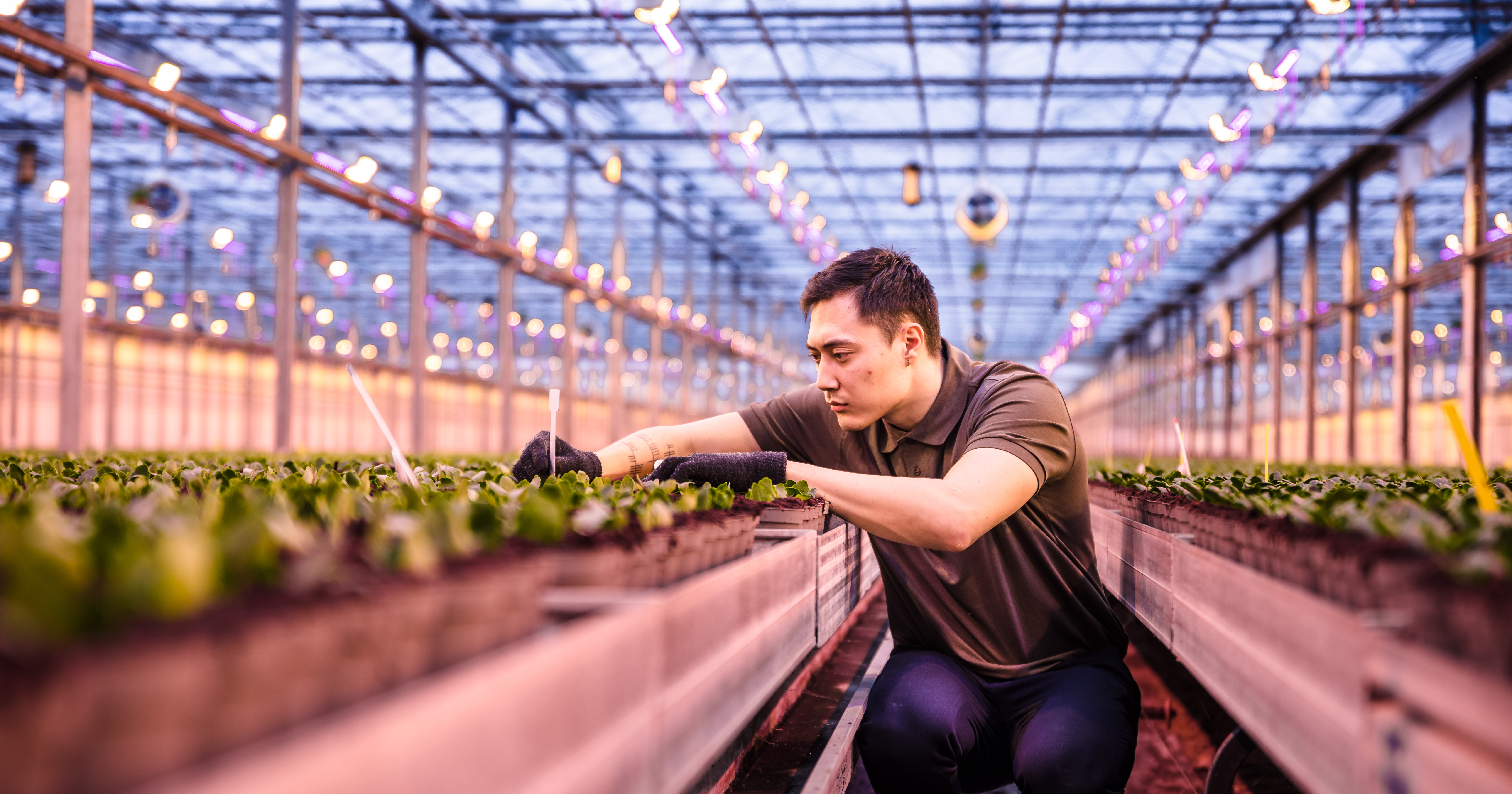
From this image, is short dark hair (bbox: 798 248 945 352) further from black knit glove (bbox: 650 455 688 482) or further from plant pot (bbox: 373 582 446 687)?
plant pot (bbox: 373 582 446 687)

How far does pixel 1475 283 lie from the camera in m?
10.1

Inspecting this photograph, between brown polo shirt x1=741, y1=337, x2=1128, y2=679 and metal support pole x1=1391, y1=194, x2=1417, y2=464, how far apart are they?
11.3 metres

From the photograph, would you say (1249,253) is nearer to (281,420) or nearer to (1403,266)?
(1403,266)

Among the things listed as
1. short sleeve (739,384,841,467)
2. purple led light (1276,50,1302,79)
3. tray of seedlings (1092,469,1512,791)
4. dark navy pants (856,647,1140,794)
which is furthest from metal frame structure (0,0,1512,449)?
tray of seedlings (1092,469,1512,791)

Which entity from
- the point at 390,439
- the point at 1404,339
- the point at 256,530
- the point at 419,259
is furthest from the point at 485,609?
the point at 1404,339

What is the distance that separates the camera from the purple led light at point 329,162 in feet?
29.4

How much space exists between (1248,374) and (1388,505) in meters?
19.8

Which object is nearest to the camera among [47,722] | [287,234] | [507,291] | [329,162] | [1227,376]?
[47,722]

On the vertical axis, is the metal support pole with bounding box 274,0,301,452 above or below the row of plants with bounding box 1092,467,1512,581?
above

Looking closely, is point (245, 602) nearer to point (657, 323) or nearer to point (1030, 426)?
point (1030, 426)

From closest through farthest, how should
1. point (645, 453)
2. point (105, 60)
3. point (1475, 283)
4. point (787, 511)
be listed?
point (787, 511) < point (645, 453) < point (105, 60) < point (1475, 283)

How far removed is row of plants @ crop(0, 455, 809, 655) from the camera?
2.58 ft

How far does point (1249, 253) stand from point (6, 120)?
21613 millimetres

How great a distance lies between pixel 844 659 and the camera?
4898 mm
